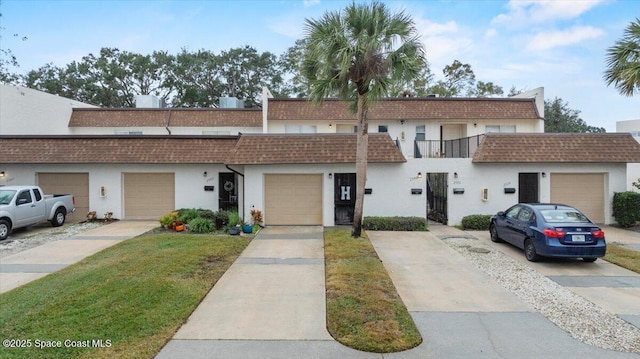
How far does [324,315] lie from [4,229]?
496 inches

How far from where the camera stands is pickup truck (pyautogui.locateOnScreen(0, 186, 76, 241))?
12.4 meters

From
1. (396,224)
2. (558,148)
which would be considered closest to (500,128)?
(558,148)

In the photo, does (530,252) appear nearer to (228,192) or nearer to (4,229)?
(228,192)

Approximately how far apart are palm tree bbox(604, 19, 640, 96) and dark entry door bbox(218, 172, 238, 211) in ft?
51.0

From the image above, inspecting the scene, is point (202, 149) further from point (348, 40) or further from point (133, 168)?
point (348, 40)

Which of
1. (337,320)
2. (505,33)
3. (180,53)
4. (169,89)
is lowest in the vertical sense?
(337,320)

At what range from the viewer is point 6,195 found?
1285 cm

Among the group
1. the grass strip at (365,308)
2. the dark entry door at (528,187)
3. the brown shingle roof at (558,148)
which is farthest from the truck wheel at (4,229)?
the dark entry door at (528,187)

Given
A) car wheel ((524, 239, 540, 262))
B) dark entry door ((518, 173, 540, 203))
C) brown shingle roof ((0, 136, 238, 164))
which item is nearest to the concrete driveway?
car wheel ((524, 239, 540, 262))

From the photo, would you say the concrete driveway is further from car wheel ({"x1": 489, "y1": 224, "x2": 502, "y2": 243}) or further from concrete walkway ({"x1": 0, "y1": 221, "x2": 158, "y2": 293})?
concrete walkway ({"x1": 0, "y1": 221, "x2": 158, "y2": 293})

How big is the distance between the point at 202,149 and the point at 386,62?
875 cm

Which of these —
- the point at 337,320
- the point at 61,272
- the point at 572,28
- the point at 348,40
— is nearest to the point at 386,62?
the point at 348,40

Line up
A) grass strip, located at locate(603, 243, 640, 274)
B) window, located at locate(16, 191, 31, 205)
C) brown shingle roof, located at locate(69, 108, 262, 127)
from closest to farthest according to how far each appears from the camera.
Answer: grass strip, located at locate(603, 243, 640, 274), window, located at locate(16, 191, 31, 205), brown shingle roof, located at locate(69, 108, 262, 127)

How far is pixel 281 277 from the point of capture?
806 cm
